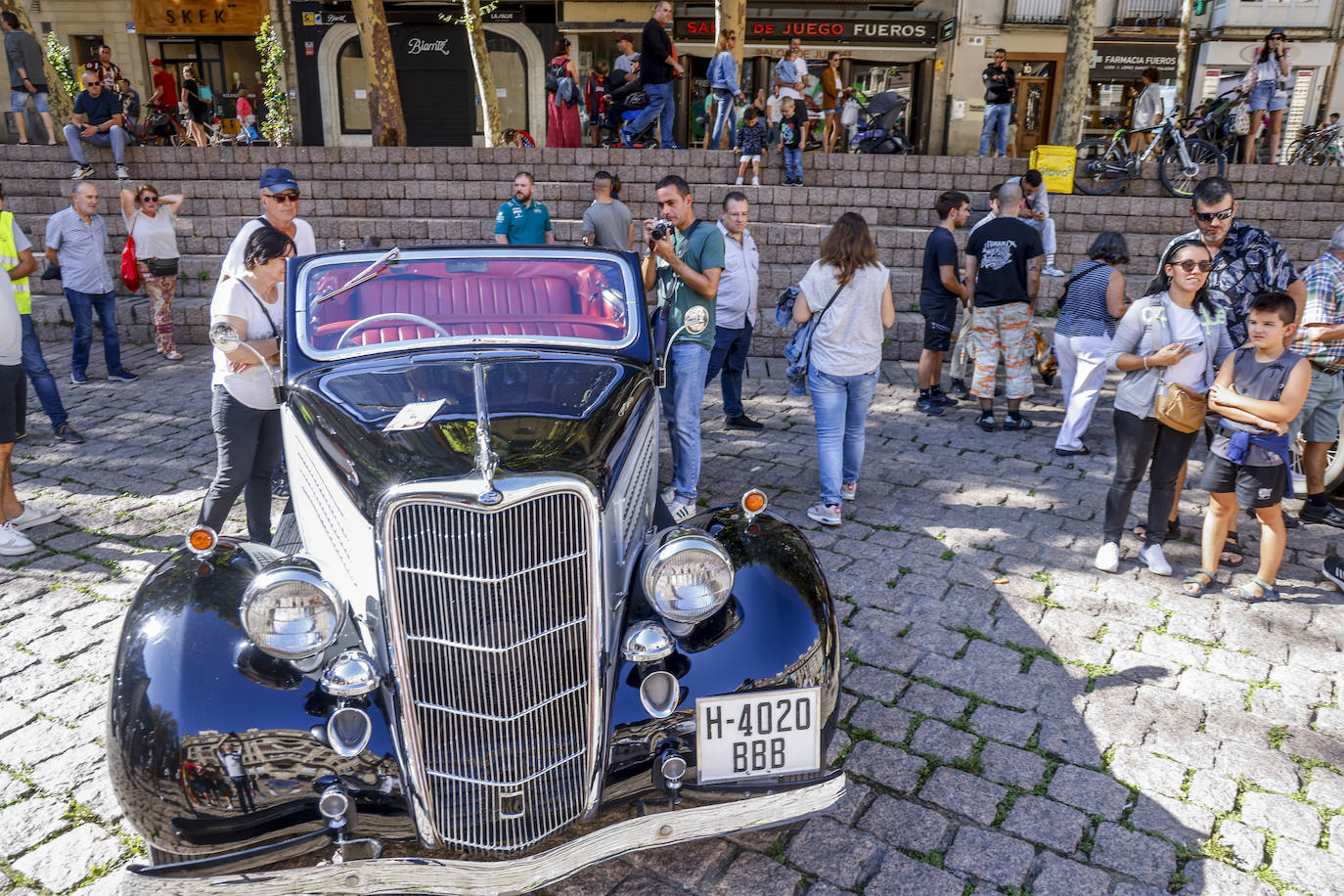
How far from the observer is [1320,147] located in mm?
18234

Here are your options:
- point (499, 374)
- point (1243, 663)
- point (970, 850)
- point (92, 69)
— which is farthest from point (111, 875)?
point (92, 69)

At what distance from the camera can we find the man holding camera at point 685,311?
5.80m

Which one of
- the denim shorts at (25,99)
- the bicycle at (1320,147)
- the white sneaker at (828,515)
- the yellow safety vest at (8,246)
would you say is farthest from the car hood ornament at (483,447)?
the bicycle at (1320,147)

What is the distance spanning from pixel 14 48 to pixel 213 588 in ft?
49.7

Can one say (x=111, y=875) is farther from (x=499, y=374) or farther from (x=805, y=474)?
(x=805, y=474)

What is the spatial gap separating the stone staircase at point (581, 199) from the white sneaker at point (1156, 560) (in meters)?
5.95

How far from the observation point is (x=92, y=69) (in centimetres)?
1398

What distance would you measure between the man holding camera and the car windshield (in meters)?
1.46

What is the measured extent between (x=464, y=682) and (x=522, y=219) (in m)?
7.65

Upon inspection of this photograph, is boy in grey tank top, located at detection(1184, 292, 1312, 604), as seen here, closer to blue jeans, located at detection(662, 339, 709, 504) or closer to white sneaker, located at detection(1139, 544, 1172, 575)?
white sneaker, located at detection(1139, 544, 1172, 575)

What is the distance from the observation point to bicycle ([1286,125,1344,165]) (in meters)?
18.0

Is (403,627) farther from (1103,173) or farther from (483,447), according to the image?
(1103,173)

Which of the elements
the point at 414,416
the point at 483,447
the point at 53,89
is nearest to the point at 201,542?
the point at 414,416

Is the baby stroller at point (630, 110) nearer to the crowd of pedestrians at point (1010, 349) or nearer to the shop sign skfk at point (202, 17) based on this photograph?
the crowd of pedestrians at point (1010, 349)
